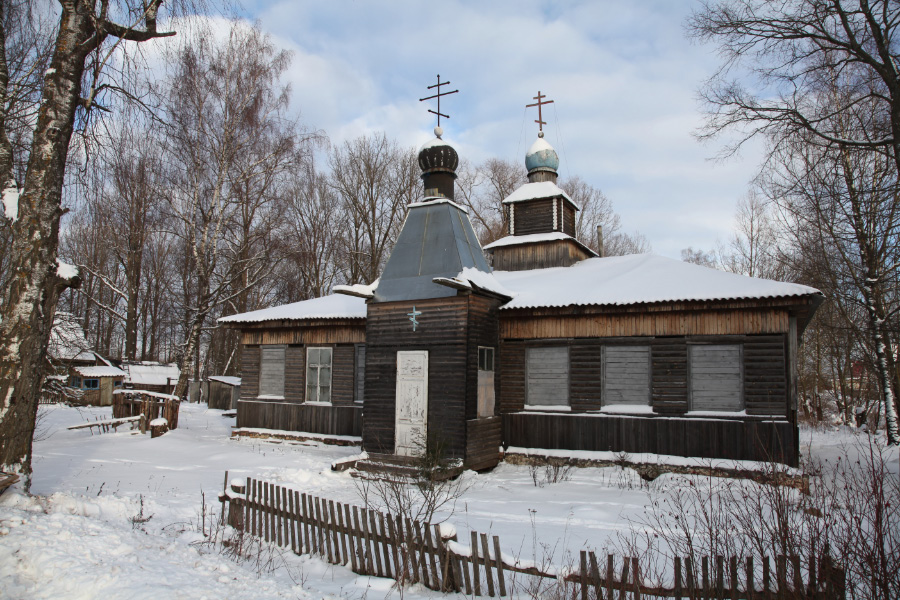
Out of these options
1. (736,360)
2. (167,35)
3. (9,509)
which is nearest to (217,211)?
(167,35)

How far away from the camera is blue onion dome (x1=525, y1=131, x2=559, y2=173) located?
20.0 m

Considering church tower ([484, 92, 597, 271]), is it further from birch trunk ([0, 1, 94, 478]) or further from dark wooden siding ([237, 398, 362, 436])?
birch trunk ([0, 1, 94, 478])

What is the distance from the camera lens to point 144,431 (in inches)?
642

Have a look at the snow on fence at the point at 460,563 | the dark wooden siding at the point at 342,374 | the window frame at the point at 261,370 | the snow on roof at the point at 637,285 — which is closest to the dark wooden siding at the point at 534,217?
the snow on roof at the point at 637,285

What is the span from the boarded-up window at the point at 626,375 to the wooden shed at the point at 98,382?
27902 mm

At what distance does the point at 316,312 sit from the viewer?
1648cm

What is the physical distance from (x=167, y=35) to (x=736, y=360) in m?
11.7

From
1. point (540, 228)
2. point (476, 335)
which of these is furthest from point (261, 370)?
point (540, 228)

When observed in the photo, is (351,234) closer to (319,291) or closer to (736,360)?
(319,291)

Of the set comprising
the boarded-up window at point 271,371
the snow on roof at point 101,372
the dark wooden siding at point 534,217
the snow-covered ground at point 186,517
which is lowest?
the snow-covered ground at point 186,517

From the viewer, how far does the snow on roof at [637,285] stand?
38.0 feet

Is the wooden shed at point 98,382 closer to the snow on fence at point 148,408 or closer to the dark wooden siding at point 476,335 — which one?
the snow on fence at point 148,408

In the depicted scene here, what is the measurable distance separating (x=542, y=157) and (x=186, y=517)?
16.1m

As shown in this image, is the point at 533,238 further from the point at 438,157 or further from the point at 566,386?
the point at 566,386
